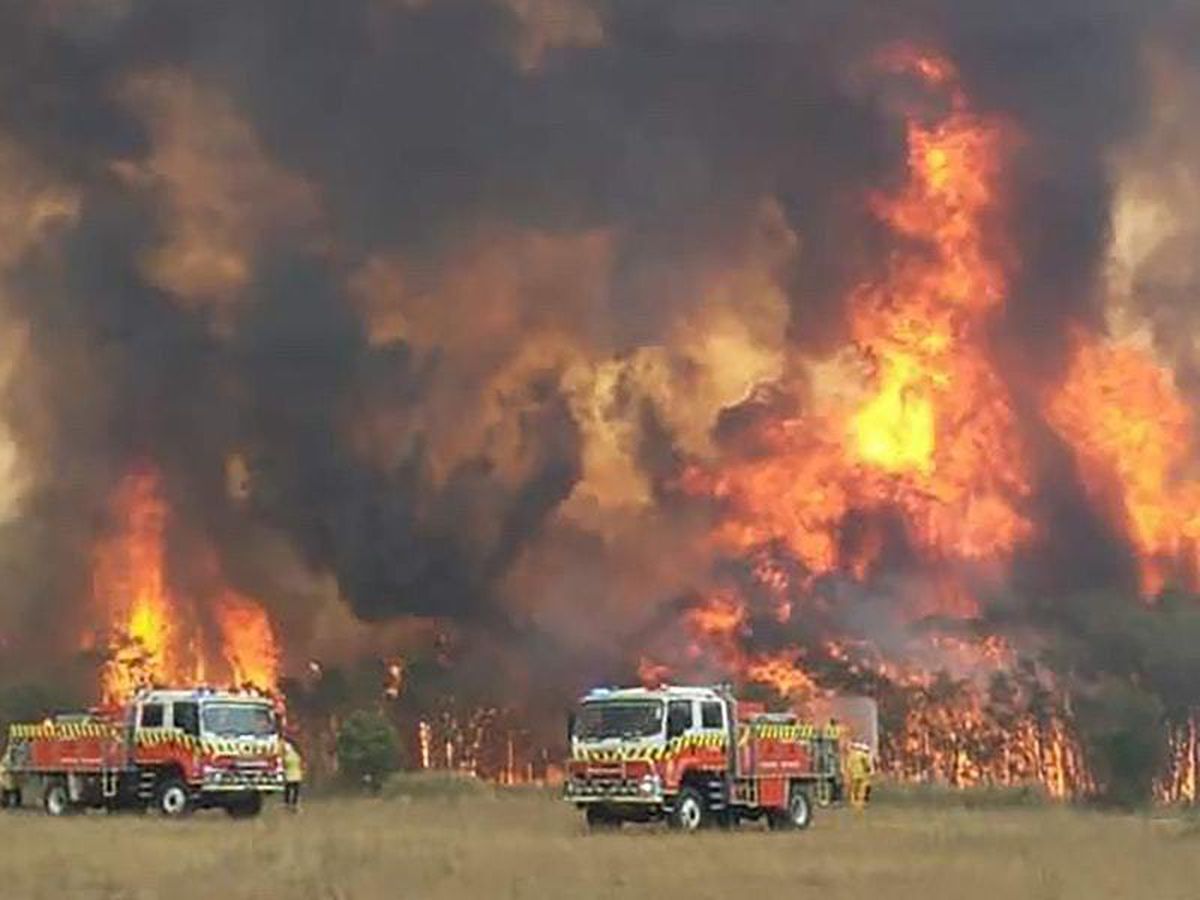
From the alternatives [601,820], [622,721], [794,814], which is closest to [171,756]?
[601,820]

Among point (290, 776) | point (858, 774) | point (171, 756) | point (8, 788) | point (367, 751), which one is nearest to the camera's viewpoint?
point (171, 756)

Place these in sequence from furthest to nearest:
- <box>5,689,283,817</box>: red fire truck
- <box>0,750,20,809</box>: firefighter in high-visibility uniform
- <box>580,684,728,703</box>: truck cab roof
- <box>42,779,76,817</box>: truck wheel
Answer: <box>0,750,20,809</box>: firefighter in high-visibility uniform, <box>42,779,76,817</box>: truck wheel, <box>5,689,283,817</box>: red fire truck, <box>580,684,728,703</box>: truck cab roof

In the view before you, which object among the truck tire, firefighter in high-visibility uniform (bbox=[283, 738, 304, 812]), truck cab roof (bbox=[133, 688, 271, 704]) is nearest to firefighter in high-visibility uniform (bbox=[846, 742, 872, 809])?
the truck tire

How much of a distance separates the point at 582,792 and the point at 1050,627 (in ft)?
122

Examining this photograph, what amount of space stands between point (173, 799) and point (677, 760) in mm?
11002

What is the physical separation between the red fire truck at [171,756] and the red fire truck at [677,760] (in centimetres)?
761

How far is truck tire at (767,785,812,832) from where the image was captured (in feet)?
126

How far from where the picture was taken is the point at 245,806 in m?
42.1

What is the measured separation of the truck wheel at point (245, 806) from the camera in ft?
138

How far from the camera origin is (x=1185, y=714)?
6325cm

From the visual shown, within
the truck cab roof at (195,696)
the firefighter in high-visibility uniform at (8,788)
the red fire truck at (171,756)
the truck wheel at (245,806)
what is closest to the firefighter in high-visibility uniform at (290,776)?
the red fire truck at (171,756)

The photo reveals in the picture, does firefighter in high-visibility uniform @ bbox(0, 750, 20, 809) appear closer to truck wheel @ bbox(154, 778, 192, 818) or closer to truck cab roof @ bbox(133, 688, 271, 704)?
truck cab roof @ bbox(133, 688, 271, 704)

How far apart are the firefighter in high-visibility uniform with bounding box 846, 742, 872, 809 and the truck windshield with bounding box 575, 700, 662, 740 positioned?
1216 cm

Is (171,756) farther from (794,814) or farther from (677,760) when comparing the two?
(794,814)
